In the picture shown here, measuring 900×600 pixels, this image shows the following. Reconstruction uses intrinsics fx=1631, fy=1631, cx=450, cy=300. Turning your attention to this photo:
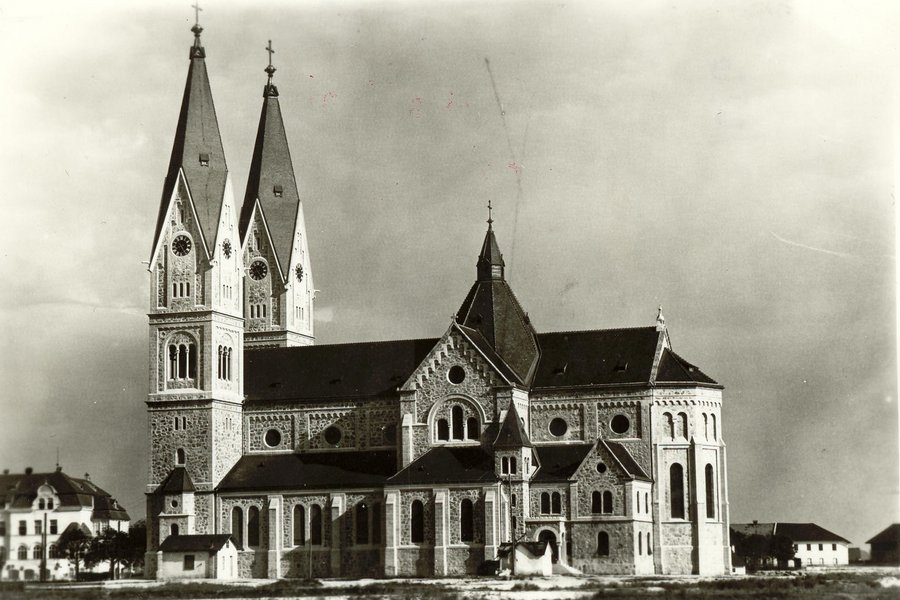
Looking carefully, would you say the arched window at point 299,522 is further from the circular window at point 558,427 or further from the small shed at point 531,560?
the circular window at point 558,427

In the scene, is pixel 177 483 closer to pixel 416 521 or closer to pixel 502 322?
pixel 416 521

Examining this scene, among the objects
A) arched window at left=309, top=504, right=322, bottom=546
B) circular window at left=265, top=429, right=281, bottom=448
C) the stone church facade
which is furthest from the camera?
circular window at left=265, top=429, right=281, bottom=448

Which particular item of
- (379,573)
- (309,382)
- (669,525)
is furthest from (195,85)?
(669,525)

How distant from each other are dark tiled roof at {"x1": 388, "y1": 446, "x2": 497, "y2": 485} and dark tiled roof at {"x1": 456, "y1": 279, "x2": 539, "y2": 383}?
6278mm

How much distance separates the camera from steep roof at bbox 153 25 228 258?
91.4m

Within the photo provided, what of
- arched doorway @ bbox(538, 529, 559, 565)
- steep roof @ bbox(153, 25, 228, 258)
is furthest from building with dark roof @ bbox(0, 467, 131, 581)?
arched doorway @ bbox(538, 529, 559, 565)

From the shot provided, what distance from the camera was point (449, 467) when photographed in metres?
85.3

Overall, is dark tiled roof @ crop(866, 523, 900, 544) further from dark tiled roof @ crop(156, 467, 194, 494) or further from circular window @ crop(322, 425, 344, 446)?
dark tiled roof @ crop(156, 467, 194, 494)

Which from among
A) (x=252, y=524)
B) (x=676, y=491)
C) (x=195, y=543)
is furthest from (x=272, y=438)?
(x=676, y=491)

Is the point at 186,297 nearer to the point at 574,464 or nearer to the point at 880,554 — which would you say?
the point at 574,464

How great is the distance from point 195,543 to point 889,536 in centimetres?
3559

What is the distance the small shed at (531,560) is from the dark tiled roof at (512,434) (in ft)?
18.3

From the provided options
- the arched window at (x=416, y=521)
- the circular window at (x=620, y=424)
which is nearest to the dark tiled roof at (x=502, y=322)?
the circular window at (x=620, y=424)

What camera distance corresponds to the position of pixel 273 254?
340ft
